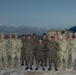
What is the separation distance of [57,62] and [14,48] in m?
2.93

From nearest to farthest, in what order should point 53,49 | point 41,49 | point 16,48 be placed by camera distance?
1. point 53,49
2. point 41,49
3. point 16,48

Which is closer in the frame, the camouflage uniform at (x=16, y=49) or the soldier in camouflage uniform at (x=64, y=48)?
the soldier in camouflage uniform at (x=64, y=48)

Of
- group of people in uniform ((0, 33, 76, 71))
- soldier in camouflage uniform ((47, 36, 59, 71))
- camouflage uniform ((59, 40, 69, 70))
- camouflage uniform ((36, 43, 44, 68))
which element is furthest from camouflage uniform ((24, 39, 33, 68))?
camouflage uniform ((59, 40, 69, 70))

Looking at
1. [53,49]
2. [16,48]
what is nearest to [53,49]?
[53,49]

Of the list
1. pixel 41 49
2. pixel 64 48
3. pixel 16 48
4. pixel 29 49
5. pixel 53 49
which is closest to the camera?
pixel 53 49

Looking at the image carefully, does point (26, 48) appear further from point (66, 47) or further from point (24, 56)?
point (66, 47)

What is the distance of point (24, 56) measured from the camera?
16.4 meters

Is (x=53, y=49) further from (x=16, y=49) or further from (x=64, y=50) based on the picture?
(x=16, y=49)

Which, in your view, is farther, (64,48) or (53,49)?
(64,48)

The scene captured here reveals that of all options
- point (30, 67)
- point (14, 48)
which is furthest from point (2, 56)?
point (30, 67)

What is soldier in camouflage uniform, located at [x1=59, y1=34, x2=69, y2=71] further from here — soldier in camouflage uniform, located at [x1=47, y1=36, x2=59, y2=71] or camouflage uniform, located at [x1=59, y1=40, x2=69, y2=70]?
soldier in camouflage uniform, located at [x1=47, y1=36, x2=59, y2=71]

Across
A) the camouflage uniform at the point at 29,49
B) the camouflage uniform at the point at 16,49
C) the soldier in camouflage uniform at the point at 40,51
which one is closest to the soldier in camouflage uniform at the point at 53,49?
the soldier in camouflage uniform at the point at 40,51

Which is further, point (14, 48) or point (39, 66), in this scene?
point (39, 66)

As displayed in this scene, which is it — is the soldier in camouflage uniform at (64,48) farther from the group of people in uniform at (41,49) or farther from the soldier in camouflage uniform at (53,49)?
the soldier in camouflage uniform at (53,49)
